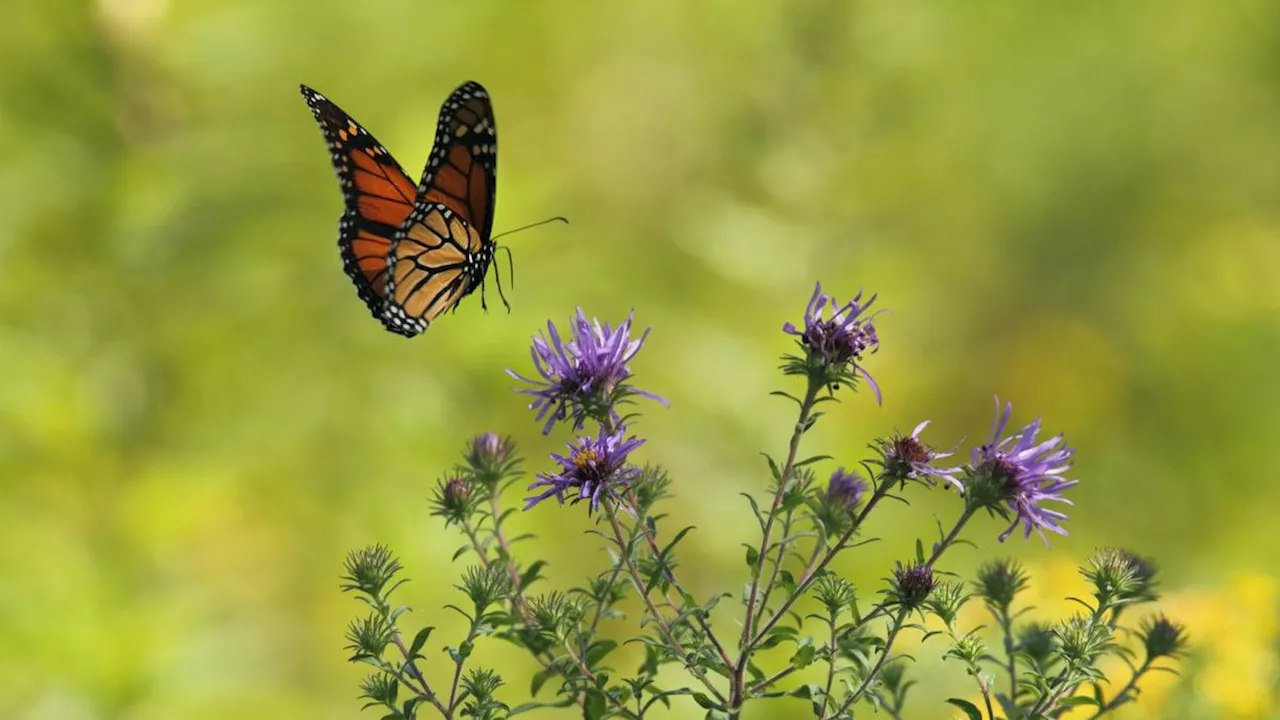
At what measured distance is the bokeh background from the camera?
77.9 inches

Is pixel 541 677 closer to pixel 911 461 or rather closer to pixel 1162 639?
pixel 911 461

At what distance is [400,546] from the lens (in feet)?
6.79

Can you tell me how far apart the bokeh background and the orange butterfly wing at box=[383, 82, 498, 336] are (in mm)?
494

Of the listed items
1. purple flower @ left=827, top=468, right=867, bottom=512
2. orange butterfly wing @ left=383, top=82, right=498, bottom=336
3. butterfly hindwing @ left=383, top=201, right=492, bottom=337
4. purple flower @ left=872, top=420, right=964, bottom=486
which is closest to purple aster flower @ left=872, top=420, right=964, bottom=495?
purple flower @ left=872, top=420, right=964, bottom=486

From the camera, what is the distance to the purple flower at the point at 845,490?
94cm

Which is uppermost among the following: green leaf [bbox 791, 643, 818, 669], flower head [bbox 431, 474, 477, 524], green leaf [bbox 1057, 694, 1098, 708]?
flower head [bbox 431, 474, 477, 524]

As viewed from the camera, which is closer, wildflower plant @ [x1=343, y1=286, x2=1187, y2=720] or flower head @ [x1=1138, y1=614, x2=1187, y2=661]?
wildflower plant @ [x1=343, y1=286, x2=1187, y2=720]

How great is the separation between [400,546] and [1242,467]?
2.21m

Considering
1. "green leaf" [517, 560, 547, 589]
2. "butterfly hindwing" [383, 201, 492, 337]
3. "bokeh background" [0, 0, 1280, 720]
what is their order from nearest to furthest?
"green leaf" [517, 560, 547, 589] → "butterfly hindwing" [383, 201, 492, 337] → "bokeh background" [0, 0, 1280, 720]

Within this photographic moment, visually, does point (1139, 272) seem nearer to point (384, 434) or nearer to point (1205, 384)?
point (1205, 384)

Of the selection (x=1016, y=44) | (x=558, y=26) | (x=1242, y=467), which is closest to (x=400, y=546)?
(x=558, y=26)


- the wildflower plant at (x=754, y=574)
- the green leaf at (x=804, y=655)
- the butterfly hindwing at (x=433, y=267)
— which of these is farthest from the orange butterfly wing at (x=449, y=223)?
the green leaf at (x=804, y=655)

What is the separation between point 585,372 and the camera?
2.88 ft

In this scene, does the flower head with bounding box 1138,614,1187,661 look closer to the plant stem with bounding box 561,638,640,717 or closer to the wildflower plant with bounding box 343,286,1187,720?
the wildflower plant with bounding box 343,286,1187,720
